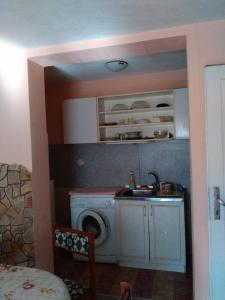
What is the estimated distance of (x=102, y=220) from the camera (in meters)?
3.08

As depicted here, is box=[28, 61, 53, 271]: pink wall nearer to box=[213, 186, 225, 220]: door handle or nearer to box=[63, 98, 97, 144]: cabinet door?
box=[63, 98, 97, 144]: cabinet door

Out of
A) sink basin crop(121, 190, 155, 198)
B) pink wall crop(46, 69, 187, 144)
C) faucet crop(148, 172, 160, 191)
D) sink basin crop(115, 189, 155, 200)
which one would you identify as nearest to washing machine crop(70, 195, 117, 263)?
sink basin crop(115, 189, 155, 200)

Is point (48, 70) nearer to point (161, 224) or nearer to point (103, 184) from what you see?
point (103, 184)

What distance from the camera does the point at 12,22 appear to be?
1.67m

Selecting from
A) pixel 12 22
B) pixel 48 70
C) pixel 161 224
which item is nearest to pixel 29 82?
pixel 12 22

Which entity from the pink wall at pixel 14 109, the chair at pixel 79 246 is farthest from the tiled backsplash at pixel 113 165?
the chair at pixel 79 246

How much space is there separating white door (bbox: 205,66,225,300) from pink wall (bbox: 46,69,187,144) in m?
1.45

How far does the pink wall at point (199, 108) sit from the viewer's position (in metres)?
1.81

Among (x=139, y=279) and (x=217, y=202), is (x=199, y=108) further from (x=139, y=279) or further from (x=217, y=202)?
(x=139, y=279)

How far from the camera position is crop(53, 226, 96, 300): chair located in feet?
5.49

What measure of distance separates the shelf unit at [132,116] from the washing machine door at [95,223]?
0.94m

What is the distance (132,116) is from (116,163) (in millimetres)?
683

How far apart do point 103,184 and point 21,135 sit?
1.67 m

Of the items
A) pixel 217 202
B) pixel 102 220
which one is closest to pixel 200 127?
pixel 217 202
